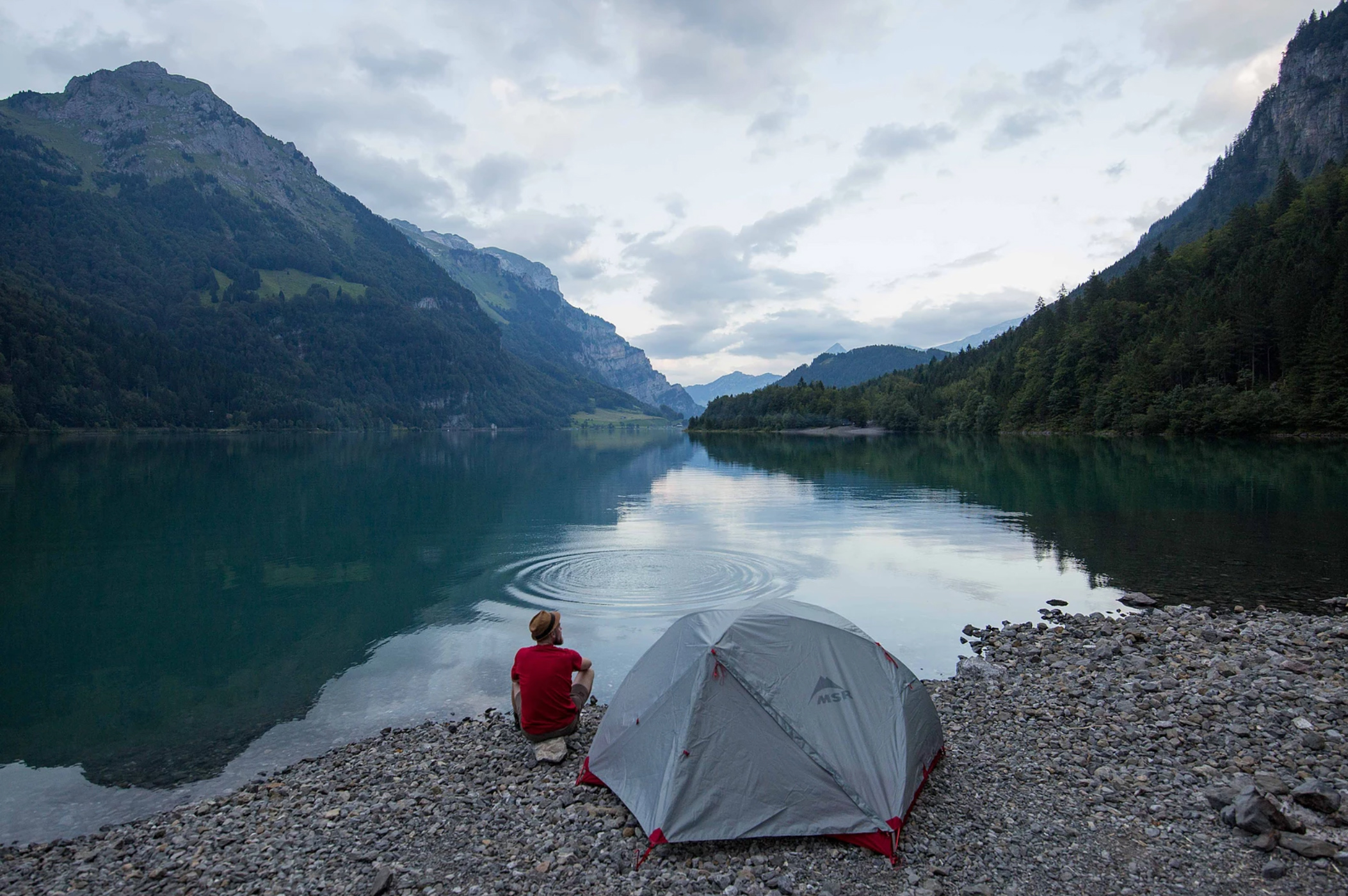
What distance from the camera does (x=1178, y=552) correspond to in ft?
87.5

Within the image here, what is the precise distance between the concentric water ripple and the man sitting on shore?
8.90 m

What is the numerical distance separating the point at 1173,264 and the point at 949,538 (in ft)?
492

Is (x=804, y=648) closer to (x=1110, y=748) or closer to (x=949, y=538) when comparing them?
(x=1110, y=748)

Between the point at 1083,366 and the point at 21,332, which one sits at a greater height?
the point at 21,332

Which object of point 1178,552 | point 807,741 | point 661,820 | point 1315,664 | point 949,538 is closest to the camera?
point 661,820

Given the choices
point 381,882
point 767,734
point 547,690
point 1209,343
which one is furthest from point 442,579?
point 1209,343

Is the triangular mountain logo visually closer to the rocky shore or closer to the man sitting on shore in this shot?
the rocky shore

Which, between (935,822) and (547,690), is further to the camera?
(547,690)

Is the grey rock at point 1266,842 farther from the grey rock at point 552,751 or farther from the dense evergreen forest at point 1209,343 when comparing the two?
the dense evergreen forest at point 1209,343

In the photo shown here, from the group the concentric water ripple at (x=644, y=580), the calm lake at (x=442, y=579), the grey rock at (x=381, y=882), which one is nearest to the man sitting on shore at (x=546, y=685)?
the calm lake at (x=442, y=579)

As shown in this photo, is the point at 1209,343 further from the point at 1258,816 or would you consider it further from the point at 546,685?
the point at 546,685

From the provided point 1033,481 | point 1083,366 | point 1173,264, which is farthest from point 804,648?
point 1173,264

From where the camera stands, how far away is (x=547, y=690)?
10969 mm

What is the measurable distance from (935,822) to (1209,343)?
123 meters
